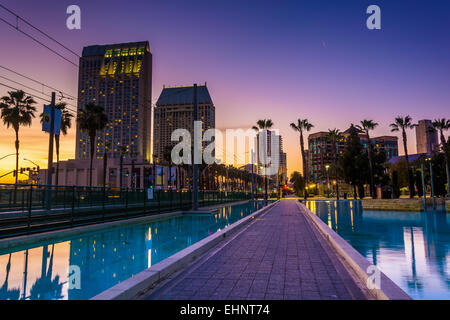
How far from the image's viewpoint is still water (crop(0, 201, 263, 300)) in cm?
586

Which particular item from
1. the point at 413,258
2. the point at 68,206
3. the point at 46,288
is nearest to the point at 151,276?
the point at 46,288

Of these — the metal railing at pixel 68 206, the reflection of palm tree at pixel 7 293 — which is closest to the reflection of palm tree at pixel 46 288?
the reflection of palm tree at pixel 7 293

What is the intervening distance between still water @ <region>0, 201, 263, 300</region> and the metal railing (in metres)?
1.41

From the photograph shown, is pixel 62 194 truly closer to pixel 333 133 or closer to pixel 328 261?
pixel 328 261

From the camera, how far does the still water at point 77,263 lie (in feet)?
19.2

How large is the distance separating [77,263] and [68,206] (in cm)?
1031

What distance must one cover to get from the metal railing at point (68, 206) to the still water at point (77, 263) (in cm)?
141

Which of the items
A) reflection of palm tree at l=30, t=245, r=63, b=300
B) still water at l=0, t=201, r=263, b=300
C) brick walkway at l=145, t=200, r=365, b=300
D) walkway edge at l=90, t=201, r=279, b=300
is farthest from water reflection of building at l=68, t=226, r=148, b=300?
brick walkway at l=145, t=200, r=365, b=300

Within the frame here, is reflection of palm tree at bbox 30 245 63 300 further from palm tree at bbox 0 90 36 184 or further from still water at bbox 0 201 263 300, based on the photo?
palm tree at bbox 0 90 36 184

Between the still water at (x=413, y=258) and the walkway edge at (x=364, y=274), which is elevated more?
the walkway edge at (x=364, y=274)

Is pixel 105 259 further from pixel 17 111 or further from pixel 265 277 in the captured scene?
pixel 17 111

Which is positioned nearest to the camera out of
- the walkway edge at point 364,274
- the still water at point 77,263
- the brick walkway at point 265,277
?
the walkway edge at point 364,274

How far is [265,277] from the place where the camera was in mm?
6090

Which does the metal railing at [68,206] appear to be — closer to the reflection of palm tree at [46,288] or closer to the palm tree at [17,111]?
the reflection of palm tree at [46,288]
